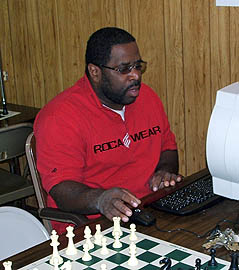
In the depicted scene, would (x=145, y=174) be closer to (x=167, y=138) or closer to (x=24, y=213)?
(x=167, y=138)

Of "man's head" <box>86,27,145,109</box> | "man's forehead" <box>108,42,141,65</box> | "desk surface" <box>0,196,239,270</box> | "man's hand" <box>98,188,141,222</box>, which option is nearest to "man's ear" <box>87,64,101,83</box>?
"man's head" <box>86,27,145,109</box>

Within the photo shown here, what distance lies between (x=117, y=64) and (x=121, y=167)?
423 millimetres

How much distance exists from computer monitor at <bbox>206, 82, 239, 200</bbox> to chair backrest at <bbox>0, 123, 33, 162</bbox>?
4.75ft

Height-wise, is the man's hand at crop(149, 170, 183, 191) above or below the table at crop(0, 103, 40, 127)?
above

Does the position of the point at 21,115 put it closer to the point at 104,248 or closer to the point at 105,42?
the point at 105,42

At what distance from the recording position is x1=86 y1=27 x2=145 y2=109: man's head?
249 cm

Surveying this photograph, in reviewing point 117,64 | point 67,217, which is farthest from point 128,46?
point 67,217

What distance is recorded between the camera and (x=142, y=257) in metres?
1.78

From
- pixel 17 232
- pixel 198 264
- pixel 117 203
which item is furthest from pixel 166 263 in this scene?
pixel 17 232

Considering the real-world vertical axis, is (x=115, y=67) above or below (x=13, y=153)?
above

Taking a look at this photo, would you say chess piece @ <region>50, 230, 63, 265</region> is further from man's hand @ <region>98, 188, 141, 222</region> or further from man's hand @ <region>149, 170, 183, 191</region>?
man's hand @ <region>149, 170, 183, 191</region>

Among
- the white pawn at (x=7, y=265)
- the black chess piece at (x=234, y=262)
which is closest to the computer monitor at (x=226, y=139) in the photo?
the black chess piece at (x=234, y=262)

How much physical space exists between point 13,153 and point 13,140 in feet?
0.28

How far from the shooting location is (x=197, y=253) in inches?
70.6
